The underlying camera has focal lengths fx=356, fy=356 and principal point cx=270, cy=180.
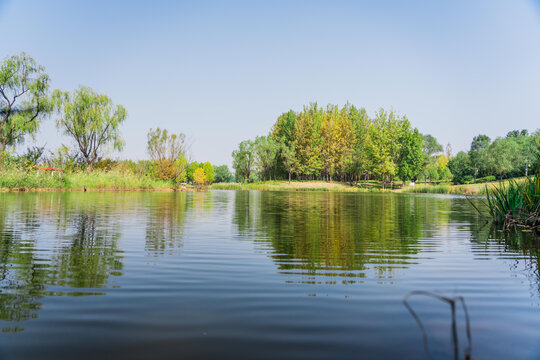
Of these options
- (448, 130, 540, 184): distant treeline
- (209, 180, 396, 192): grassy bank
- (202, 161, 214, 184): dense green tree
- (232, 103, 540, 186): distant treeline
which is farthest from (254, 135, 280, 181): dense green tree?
(202, 161, 214, 184): dense green tree

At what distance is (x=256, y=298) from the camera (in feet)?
15.6

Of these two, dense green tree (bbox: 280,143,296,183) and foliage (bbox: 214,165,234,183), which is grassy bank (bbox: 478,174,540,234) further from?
foliage (bbox: 214,165,234,183)

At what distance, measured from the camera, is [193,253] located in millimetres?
7934

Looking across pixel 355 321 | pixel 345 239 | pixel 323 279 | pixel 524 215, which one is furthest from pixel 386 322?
pixel 524 215

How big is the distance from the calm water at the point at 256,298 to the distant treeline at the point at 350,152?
71.2 metres

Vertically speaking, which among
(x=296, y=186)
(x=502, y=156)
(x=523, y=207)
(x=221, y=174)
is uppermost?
(x=502, y=156)

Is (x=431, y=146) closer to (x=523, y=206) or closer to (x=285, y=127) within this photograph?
(x=285, y=127)

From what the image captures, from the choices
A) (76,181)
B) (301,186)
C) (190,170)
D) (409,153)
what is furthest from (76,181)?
(190,170)

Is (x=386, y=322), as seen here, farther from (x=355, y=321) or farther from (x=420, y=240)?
(x=420, y=240)

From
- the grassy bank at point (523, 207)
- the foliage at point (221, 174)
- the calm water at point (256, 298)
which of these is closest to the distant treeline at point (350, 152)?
the grassy bank at point (523, 207)

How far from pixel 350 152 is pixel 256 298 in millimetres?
83928

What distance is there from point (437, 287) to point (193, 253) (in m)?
4.94

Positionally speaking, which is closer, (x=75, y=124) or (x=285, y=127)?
(x=75, y=124)

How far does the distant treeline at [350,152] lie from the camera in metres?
78.7
